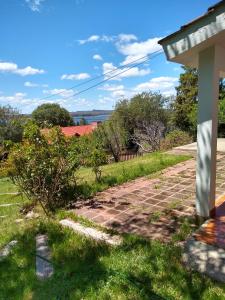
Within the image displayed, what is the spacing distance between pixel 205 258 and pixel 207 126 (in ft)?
6.01

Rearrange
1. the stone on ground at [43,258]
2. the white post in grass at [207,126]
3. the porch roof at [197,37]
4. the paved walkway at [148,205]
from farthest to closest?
the paved walkway at [148,205]
the white post in grass at [207,126]
the porch roof at [197,37]
the stone on ground at [43,258]

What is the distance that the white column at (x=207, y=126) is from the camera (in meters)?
3.82

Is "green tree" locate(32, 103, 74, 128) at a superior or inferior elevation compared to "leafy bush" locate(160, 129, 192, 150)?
superior

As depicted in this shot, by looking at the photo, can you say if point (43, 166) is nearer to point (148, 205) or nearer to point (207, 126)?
point (148, 205)

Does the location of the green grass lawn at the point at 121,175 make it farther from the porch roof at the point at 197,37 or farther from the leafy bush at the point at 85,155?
the porch roof at the point at 197,37

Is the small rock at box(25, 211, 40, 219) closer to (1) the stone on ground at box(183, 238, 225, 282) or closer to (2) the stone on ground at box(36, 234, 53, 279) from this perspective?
(2) the stone on ground at box(36, 234, 53, 279)

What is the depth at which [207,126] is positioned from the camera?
3922 mm

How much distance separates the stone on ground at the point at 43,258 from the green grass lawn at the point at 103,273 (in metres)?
0.06

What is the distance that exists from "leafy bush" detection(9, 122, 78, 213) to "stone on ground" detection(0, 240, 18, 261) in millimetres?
1138

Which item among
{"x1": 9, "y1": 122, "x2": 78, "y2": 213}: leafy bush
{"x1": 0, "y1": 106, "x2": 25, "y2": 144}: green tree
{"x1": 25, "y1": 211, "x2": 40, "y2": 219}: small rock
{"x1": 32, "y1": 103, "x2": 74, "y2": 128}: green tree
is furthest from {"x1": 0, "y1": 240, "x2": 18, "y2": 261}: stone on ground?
{"x1": 32, "y1": 103, "x2": 74, "y2": 128}: green tree

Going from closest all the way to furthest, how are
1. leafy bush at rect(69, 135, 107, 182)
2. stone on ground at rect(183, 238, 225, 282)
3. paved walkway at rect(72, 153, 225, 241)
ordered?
stone on ground at rect(183, 238, 225, 282)
paved walkway at rect(72, 153, 225, 241)
leafy bush at rect(69, 135, 107, 182)

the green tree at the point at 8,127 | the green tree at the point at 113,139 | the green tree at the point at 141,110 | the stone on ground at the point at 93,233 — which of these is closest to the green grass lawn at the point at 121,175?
the stone on ground at the point at 93,233

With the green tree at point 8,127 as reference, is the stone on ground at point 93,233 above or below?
below

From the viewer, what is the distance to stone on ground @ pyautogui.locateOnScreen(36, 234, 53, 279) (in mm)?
3100
